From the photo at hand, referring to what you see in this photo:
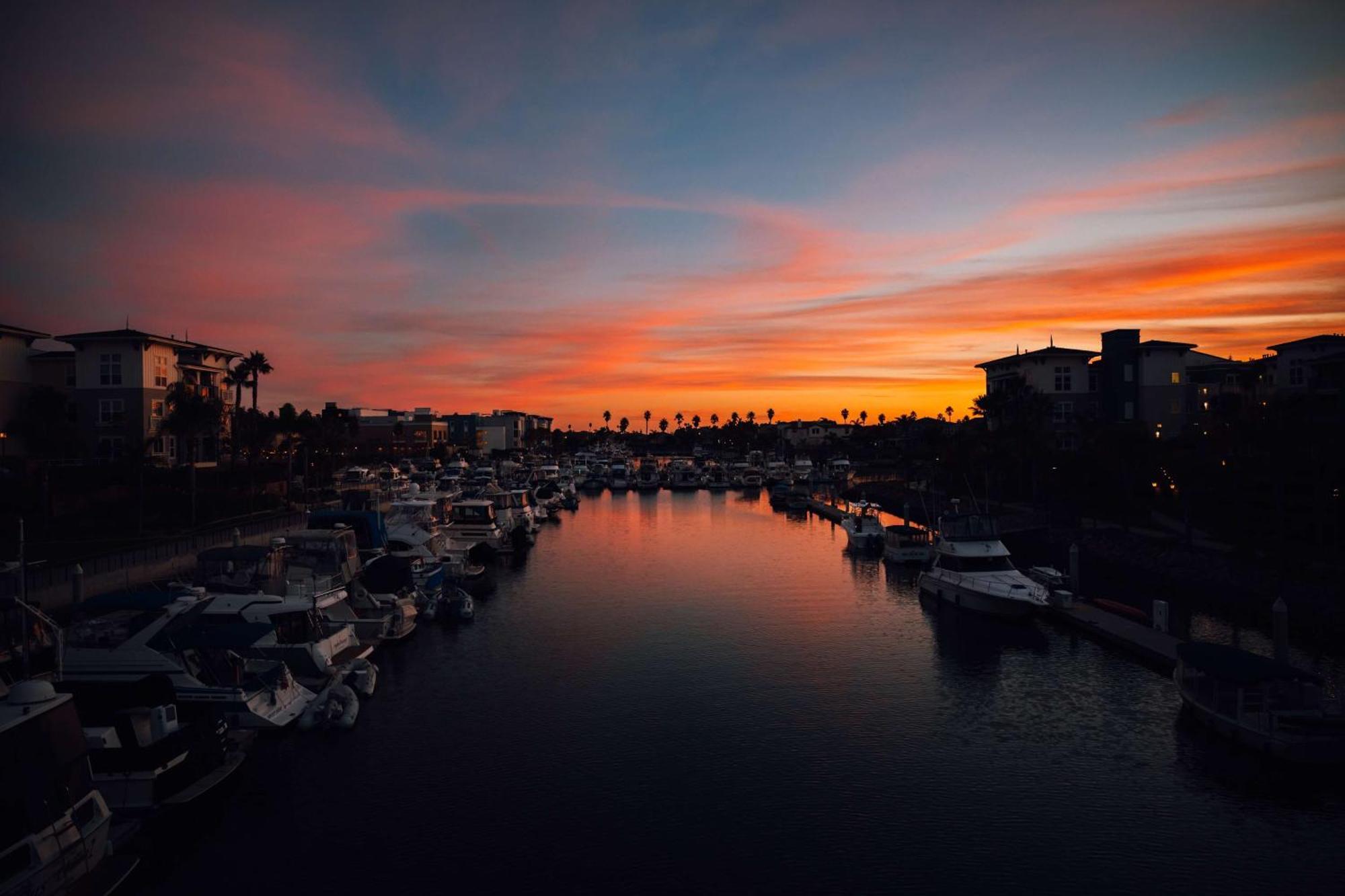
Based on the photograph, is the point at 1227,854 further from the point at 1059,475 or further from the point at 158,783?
the point at 1059,475

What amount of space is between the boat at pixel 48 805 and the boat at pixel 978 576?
108 feet

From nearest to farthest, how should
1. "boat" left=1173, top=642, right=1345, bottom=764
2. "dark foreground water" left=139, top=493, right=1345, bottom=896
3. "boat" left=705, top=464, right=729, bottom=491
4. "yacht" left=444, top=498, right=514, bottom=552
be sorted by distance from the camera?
"dark foreground water" left=139, top=493, right=1345, bottom=896 < "boat" left=1173, top=642, right=1345, bottom=764 < "yacht" left=444, top=498, right=514, bottom=552 < "boat" left=705, top=464, right=729, bottom=491

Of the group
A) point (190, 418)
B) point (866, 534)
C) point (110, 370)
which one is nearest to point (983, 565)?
point (866, 534)

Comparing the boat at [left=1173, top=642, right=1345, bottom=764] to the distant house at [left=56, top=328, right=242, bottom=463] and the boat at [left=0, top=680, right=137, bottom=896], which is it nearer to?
the boat at [left=0, top=680, right=137, bottom=896]

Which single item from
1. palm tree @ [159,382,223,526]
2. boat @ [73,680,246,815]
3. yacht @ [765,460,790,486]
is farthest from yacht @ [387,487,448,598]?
yacht @ [765,460,790,486]

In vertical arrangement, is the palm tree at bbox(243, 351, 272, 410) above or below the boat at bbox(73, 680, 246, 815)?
above

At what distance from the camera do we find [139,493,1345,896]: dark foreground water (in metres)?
17.0

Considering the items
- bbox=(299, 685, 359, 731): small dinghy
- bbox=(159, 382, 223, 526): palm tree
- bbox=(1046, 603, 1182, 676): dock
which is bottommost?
bbox=(299, 685, 359, 731): small dinghy

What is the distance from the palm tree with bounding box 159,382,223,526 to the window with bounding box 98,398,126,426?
3034 mm

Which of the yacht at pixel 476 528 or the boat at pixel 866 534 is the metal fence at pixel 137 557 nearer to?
the yacht at pixel 476 528

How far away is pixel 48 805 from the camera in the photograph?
14.4m

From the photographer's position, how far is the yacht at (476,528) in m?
54.6

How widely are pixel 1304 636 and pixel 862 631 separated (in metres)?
17.2

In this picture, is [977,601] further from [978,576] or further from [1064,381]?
[1064,381]
